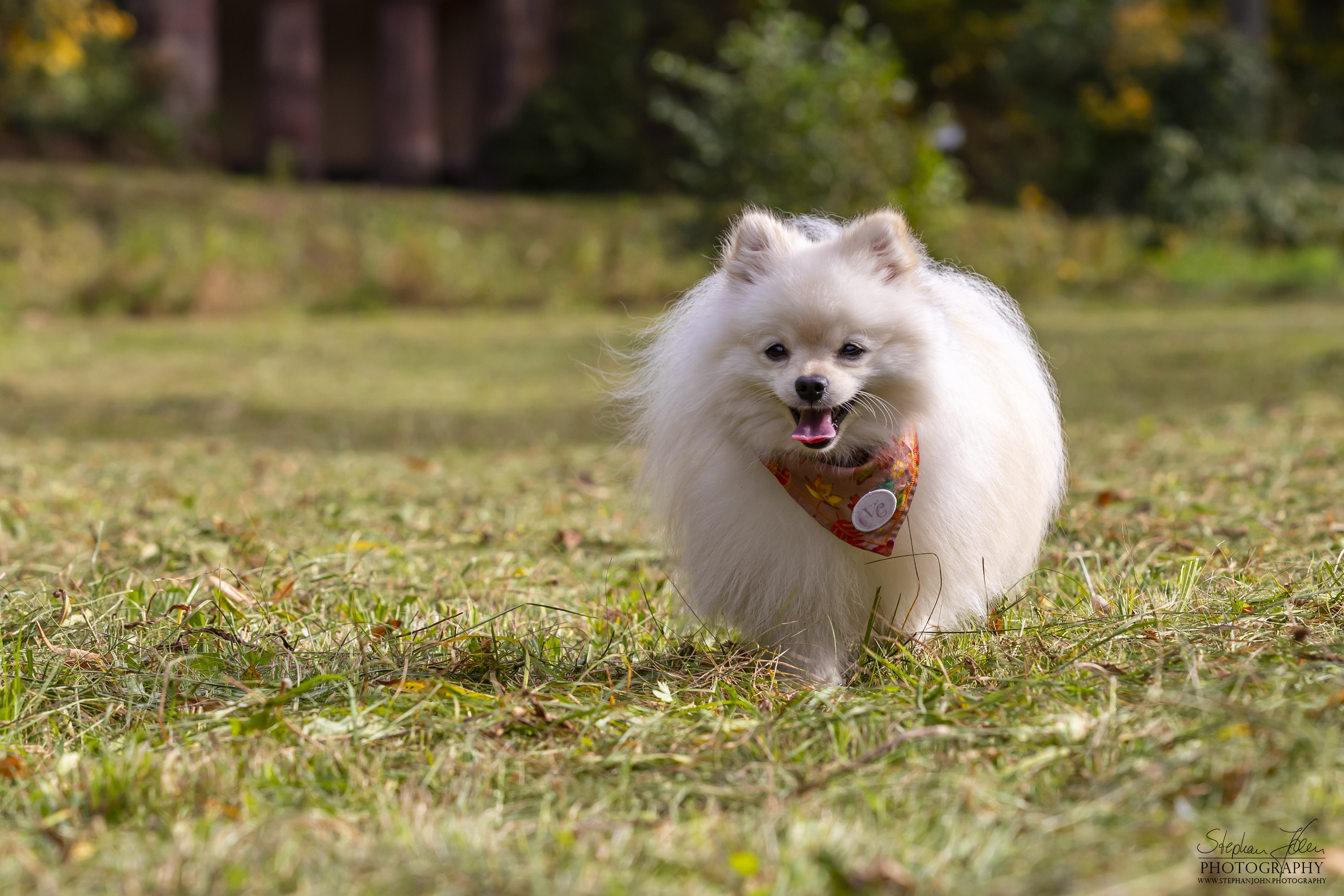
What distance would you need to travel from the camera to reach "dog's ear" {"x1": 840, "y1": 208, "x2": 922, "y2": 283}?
2.56 meters

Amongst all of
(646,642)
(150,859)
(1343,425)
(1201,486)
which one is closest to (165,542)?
(646,642)

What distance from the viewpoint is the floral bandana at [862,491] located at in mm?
2541

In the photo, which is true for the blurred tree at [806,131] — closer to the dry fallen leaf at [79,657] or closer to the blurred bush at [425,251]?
the blurred bush at [425,251]

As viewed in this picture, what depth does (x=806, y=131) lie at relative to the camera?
11578mm

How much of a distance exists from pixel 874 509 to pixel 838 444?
179 millimetres

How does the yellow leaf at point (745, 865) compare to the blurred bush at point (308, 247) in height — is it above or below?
below

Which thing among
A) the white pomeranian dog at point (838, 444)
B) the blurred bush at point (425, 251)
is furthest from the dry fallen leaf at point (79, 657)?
the blurred bush at point (425, 251)

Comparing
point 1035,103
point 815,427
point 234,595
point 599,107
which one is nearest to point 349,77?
point 599,107

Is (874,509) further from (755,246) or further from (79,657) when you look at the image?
(79,657)

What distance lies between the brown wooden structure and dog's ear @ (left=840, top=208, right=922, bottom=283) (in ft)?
38.0

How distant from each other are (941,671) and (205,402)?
5.70m

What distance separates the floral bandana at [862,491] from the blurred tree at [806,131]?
29.0ft

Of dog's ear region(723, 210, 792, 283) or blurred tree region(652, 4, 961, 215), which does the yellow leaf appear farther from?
blurred tree region(652, 4, 961, 215)

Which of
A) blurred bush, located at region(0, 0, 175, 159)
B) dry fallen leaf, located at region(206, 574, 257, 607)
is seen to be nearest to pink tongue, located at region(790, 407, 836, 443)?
dry fallen leaf, located at region(206, 574, 257, 607)
